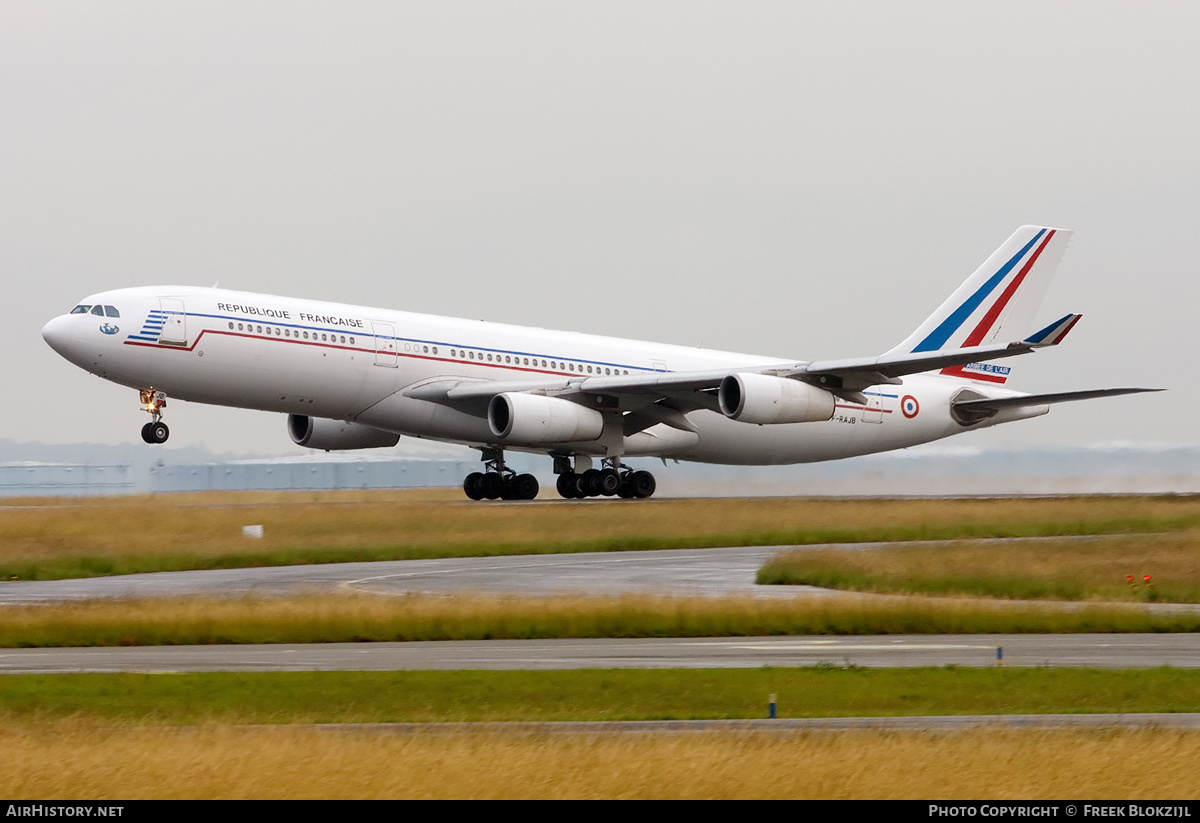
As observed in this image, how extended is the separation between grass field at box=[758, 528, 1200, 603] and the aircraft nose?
2006 cm

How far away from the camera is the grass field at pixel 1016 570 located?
28141 millimetres

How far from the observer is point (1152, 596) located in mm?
27453

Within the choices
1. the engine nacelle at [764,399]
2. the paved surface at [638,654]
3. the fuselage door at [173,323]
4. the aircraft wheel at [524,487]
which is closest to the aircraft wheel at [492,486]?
the aircraft wheel at [524,487]

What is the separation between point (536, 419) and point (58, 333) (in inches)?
503

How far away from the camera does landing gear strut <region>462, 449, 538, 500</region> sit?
159 ft

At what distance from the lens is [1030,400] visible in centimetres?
5128

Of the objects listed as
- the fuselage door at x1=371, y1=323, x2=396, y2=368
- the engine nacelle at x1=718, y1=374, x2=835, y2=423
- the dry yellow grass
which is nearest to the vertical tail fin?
the engine nacelle at x1=718, y1=374, x2=835, y2=423

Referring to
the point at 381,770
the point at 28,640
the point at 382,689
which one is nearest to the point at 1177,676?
the point at 382,689

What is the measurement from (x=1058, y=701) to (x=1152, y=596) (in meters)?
12.7

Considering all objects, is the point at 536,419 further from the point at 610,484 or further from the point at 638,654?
the point at 638,654

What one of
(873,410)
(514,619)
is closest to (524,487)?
(873,410)

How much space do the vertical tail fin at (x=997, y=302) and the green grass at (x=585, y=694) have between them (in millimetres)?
37016

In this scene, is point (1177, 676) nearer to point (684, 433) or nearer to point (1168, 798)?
point (1168, 798)

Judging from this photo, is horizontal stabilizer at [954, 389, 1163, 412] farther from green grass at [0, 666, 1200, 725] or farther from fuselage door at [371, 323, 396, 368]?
green grass at [0, 666, 1200, 725]
